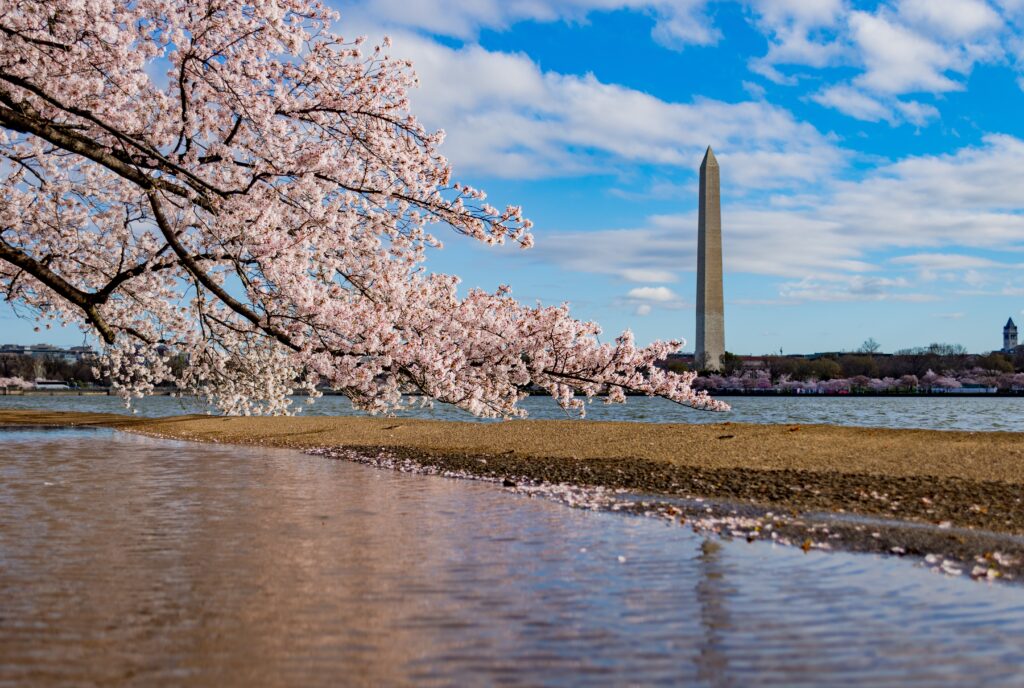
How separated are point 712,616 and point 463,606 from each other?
6.66 ft

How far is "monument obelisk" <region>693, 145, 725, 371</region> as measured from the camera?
74.1m

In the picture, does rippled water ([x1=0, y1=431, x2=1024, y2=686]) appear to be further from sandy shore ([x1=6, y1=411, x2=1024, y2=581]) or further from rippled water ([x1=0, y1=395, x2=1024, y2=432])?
rippled water ([x1=0, y1=395, x2=1024, y2=432])

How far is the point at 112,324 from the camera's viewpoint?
16.7 metres

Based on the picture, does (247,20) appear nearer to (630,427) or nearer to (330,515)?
(330,515)

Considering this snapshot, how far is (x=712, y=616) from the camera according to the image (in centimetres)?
702

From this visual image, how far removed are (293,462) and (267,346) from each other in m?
7.19

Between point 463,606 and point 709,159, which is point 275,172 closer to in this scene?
point 463,606

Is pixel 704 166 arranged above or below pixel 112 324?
above

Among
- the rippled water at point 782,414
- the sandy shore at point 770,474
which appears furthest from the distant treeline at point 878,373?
the sandy shore at point 770,474

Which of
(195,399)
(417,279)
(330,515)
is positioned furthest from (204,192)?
(195,399)

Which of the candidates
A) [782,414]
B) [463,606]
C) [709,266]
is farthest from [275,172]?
[709,266]

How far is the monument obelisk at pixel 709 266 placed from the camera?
74062 millimetres

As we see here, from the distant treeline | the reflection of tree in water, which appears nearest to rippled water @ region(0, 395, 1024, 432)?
the reflection of tree in water

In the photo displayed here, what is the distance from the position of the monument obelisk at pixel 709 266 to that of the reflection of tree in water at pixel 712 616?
6717 centimetres
